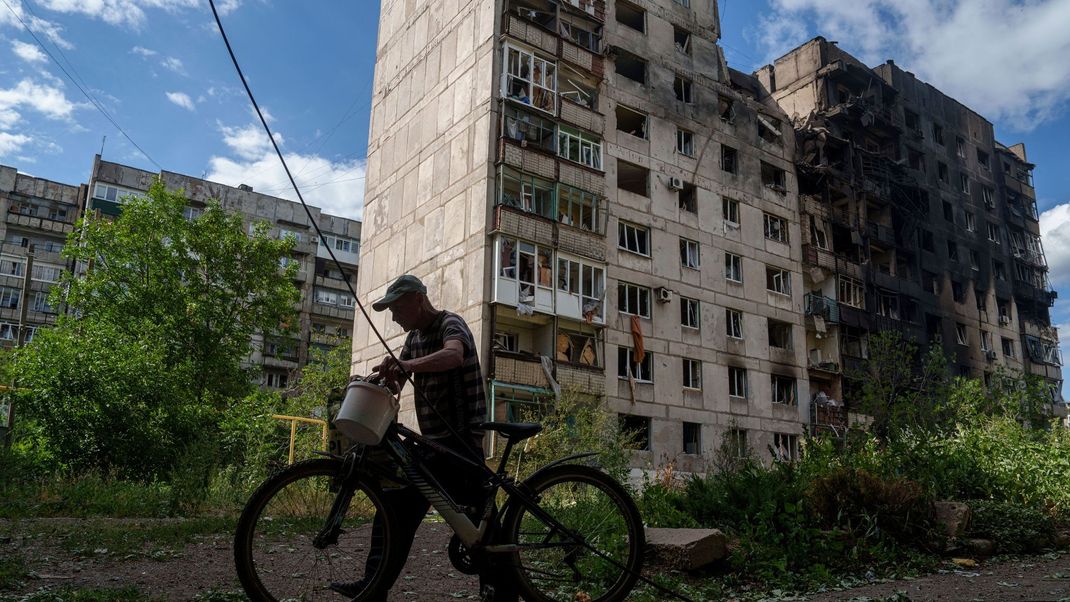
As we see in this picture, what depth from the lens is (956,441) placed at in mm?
15188

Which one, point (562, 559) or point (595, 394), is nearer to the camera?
point (562, 559)

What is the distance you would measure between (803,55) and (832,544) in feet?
146

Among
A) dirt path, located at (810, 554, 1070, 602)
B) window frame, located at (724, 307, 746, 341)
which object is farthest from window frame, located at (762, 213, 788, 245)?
dirt path, located at (810, 554, 1070, 602)

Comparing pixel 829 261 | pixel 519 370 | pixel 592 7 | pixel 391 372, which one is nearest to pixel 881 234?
pixel 829 261

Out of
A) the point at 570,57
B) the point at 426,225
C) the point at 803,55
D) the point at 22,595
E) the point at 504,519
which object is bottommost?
the point at 22,595

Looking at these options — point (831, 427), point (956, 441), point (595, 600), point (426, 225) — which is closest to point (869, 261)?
point (831, 427)

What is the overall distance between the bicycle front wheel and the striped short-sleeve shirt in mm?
553

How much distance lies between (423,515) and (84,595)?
7.82 ft

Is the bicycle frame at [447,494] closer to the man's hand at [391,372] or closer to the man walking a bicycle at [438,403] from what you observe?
the man walking a bicycle at [438,403]

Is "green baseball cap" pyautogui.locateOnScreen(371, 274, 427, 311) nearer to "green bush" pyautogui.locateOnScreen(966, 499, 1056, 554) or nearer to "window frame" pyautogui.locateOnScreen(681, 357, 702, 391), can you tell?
"green bush" pyautogui.locateOnScreen(966, 499, 1056, 554)

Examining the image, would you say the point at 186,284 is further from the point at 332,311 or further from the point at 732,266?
the point at 332,311

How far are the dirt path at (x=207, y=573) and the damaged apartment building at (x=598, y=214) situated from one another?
1827 cm

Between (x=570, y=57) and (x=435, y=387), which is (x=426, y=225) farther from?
(x=435, y=387)

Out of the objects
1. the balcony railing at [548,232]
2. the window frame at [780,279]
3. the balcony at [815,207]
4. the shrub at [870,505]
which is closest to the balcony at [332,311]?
the window frame at [780,279]
